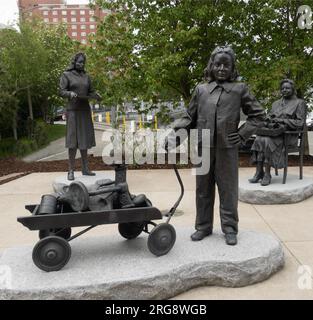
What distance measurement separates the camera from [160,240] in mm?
3609

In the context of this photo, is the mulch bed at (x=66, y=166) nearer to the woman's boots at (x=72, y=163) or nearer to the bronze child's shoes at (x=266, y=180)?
the woman's boots at (x=72, y=163)

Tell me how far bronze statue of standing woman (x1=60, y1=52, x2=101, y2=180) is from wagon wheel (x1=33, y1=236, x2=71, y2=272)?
4.00m

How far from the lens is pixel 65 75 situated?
7.11 metres

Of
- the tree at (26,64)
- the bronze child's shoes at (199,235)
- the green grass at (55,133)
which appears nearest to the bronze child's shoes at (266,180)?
the bronze child's shoes at (199,235)

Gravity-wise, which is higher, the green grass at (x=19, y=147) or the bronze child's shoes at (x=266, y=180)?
the bronze child's shoes at (x=266, y=180)

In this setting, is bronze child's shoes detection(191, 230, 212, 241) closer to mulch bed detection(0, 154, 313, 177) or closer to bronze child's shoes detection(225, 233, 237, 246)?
bronze child's shoes detection(225, 233, 237, 246)

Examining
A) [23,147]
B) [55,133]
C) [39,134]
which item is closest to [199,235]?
[23,147]

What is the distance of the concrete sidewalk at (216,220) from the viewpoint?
347 cm

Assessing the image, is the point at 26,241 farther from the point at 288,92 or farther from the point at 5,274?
the point at 288,92

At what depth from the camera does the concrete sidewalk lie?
347cm

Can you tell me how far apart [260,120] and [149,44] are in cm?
703

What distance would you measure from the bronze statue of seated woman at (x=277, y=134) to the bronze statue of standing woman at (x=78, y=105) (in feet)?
9.43

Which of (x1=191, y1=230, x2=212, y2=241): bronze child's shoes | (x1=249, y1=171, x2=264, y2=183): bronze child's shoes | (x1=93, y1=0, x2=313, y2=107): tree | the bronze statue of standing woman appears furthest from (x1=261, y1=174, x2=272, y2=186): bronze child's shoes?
(x1=93, y1=0, x2=313, y2=107): tree

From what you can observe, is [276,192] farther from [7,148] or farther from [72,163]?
[7,148]
